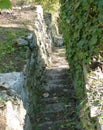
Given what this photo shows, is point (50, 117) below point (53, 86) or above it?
below

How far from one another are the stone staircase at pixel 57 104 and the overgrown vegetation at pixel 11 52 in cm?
138

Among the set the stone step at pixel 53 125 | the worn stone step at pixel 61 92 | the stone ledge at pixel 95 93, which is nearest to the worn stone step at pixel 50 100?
the worn stone step at pixel 61 92

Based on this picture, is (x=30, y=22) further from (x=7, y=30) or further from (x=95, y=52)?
(x=95, y=52)

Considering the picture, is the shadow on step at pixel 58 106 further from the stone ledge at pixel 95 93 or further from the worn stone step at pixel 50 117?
the stone ledge at pixel 95 93

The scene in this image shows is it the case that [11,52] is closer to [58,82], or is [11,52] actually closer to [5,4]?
[58,82]

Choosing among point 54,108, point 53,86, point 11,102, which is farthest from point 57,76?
point 11,102

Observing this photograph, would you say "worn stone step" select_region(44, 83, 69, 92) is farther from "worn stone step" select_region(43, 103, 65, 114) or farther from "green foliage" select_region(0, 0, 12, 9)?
"green foliage" select_region(0, 0, 12, 9)

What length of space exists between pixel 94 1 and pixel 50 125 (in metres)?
3.53

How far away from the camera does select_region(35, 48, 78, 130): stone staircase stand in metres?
7.42

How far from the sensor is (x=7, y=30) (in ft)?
31.6

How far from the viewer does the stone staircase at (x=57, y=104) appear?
24.3ft

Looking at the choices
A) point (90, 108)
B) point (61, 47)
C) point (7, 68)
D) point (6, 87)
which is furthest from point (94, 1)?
point (61, 47)

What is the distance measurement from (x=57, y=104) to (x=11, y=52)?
1.66 metres

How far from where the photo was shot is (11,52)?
7.93m
